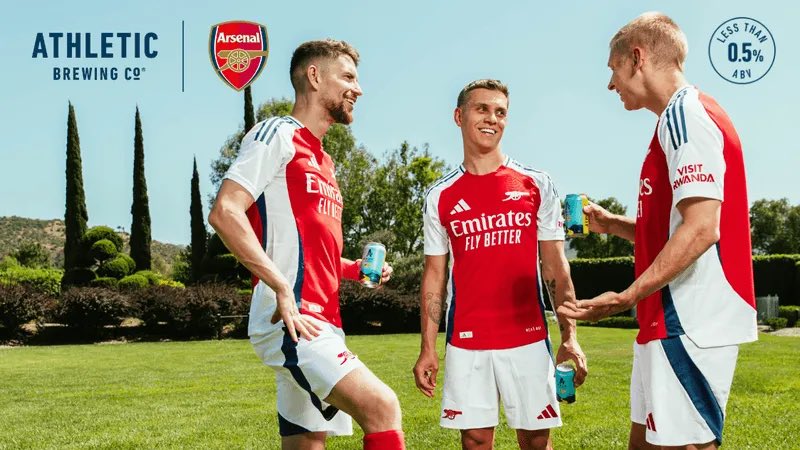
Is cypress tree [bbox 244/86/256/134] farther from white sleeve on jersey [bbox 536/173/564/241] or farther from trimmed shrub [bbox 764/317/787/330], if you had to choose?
white sleeve on jersey [bbox 536/173/564/241]

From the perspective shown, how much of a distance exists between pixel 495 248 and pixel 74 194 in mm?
51884

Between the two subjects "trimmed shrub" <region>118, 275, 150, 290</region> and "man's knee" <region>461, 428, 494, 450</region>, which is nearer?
"man's knee" <region>461, 428, 494, 450</region>

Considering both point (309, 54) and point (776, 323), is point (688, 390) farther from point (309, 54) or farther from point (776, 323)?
point (776, 323)

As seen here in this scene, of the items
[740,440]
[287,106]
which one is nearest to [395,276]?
[287,106]

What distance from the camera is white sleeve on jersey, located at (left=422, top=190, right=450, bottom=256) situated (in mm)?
5285

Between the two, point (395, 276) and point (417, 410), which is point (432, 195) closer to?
point (417, 410)

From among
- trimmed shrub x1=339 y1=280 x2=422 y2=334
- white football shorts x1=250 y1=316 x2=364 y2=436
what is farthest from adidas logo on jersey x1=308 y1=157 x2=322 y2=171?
trimmed shrub x1=339 y1=280 x2=422 y2=334

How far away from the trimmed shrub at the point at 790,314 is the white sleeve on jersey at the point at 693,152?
1438 inches

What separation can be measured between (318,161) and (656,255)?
6.35 ft

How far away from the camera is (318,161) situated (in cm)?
457

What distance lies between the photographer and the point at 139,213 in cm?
5441

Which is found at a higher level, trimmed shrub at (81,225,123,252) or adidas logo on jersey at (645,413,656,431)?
trimmed shrub at (81,225,123,252)

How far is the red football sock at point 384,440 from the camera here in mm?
3916

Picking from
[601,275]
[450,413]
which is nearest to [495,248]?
[450,413]
